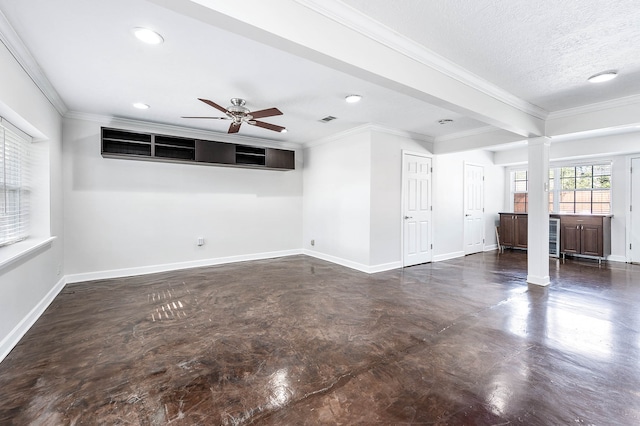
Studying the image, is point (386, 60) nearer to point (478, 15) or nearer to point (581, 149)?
point (478, 15)

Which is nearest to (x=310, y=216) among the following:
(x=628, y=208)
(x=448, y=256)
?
(x=448, y=256)

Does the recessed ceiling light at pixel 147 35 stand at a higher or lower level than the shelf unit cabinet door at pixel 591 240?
higher

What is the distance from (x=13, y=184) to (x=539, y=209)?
6.51m

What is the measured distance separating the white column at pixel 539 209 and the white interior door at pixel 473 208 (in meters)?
2.33

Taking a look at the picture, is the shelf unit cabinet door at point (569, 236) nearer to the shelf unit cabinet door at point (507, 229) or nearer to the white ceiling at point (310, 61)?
the shelf unit cabinet door at point (507, 229)

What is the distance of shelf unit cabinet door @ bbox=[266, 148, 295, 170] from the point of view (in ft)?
19.3

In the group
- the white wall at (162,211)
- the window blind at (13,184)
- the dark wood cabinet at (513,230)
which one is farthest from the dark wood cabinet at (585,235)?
the window blind at (13,184)

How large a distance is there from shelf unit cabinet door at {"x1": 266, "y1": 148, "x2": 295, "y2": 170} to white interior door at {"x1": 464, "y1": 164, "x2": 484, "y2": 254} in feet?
13.2

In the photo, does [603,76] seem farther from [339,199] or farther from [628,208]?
[628,208]

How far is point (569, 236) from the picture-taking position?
621 cm

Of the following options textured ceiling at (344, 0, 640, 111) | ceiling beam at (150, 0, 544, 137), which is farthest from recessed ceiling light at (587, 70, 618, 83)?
ceiling beam at (150, 0, 544, 137)

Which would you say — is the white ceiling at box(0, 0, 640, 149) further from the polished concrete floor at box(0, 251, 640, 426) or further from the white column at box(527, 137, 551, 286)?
the polished concrete floor at box(0, 251, 640, 426)

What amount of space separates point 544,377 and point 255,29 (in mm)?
2984

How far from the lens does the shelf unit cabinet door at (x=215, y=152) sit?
16.7 ft
